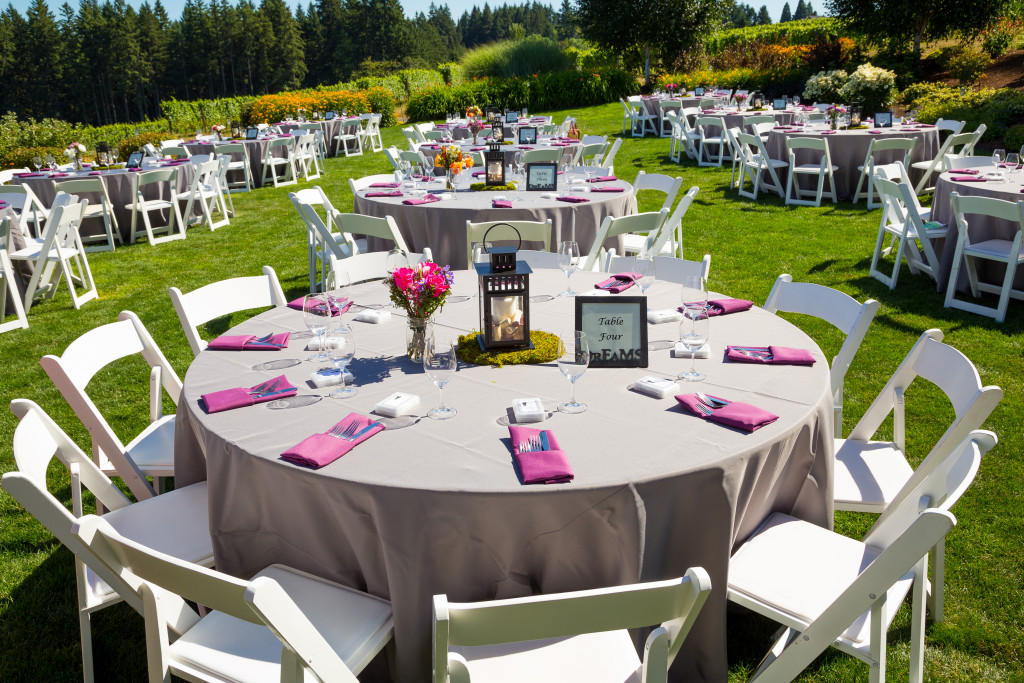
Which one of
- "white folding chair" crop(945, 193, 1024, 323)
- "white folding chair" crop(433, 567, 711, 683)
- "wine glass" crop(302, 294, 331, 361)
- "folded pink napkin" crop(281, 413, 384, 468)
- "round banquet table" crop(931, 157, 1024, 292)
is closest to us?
"white folding chair" crop(433, 567, 711, 683)

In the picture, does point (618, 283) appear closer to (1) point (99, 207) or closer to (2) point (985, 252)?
(2) point (985, 252)

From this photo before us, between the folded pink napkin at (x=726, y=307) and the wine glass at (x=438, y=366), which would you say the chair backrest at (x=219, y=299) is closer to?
the wine glass at (x=438, y=366)

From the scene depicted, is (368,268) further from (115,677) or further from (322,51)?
(322,51)

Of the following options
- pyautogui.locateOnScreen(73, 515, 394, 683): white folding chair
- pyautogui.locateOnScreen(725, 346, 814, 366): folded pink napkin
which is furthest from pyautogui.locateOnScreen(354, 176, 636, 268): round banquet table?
pyautogui.locateOnScreen(73, 515, 394, 683): white folding chair

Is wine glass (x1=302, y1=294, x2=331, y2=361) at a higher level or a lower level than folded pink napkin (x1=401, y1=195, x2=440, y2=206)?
lower

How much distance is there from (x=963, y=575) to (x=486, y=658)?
2328 millimetres

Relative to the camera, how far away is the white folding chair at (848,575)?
165cm

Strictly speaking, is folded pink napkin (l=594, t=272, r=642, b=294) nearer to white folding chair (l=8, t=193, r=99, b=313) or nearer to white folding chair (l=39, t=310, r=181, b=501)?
white folding chair (l=39, t=310, r=181, b=501)

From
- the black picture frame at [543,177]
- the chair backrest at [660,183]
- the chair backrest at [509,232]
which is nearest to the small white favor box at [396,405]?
the chair backrest at [509,232]

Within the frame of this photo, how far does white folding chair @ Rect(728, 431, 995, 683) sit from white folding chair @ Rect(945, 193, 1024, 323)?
407 centimetres

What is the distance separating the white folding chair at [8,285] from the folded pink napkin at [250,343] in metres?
4.53

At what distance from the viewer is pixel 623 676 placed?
1.73 meters

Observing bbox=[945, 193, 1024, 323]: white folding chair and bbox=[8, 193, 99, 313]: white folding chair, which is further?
bbox=[8, 193, 99, 313]: white folding chair

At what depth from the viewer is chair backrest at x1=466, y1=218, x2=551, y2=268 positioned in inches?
185
